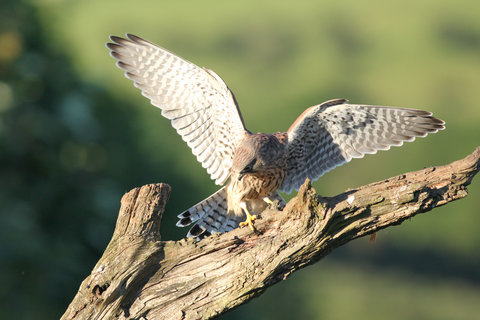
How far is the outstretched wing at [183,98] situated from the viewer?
3.84 m

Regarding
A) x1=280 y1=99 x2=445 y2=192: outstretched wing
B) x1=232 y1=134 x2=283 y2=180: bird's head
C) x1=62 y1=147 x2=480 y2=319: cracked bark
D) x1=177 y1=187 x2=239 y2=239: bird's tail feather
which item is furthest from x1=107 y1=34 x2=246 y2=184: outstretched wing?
x1=62 y1=147 x2=480 y2=319: cracked bark

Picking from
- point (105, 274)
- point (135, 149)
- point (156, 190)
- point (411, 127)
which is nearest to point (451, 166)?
point (411, 127)

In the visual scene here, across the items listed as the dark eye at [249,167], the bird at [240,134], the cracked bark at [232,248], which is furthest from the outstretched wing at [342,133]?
the cracked bark at [232,248]

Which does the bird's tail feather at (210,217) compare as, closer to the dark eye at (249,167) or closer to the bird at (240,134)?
the bird at (240,134)

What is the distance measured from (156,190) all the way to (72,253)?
3.09 m

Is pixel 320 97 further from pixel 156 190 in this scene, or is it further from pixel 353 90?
pixel 156 190

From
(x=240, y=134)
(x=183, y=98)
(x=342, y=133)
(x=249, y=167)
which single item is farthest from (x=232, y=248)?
(x=183, y=98)

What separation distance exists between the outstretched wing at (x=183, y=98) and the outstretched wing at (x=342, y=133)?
46cm

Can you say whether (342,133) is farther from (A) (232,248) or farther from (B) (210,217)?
(A) (232,248)

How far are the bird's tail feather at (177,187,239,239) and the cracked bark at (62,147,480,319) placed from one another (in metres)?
0.89

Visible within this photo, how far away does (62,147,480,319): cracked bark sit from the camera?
252 centimetres

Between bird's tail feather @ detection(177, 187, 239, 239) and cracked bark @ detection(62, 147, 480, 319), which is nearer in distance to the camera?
cracked bark @ detection(62, 147, 480, 319)

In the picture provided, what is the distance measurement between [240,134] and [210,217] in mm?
607

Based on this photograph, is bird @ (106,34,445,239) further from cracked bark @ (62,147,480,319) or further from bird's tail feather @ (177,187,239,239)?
cracked bark @ (62,147,480,319)
